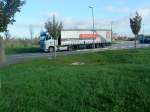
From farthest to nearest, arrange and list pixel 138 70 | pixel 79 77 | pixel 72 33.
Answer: pixel 72 33 → pixel 138 70 → pixel 79 77

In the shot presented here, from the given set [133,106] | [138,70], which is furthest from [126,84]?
[138,70]

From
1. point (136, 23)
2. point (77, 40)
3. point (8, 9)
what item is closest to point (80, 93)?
point (8, 9)

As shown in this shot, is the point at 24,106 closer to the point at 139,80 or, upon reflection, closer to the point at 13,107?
the point at 13,107

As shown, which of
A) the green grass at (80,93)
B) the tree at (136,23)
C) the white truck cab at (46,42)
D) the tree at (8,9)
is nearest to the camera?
the green grass at (80,93)

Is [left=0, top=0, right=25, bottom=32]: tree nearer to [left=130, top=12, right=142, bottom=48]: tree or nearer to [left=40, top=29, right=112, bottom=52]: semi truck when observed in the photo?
[left=130, top=12, right=142, bottom=48]: tree

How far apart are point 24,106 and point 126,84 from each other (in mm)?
3993

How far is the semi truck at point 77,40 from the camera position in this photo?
55719 mm

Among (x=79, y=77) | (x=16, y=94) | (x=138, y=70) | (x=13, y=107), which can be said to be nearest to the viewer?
(x=13, y=107)

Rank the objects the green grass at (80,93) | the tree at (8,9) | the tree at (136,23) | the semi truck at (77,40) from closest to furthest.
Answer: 1. the green grass at (80,93)
2. the tree at (8,9)
3. the tree at (136,23)
4. the semi truck at (77,40)

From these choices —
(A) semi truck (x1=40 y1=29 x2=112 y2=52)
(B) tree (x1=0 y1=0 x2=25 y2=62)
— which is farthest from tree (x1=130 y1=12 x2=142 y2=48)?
(B) tree (x1=0 y1=0 x2=25 y2=62)

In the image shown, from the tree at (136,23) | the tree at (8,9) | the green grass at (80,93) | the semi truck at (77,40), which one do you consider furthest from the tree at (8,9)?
the semi truck at (77,40)

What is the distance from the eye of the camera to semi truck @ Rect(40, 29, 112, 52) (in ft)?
183

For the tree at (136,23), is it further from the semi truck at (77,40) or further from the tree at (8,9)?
the tree at (8,9)

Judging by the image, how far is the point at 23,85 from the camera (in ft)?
45.2
